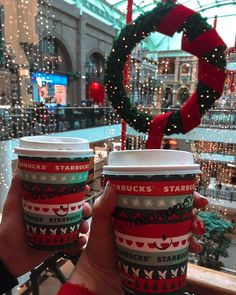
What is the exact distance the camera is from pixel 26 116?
21.2 feet

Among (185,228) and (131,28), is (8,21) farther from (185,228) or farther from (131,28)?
(185,228)

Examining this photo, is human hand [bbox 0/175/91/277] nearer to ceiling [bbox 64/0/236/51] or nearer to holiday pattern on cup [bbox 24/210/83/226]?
holiday pattern on cup [bbox 24/210/83/226]

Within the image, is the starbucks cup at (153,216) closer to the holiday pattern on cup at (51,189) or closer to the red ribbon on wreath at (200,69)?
A: the holiday pattern on cup at (51,189)

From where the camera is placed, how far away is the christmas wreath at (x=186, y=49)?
4.61 feet

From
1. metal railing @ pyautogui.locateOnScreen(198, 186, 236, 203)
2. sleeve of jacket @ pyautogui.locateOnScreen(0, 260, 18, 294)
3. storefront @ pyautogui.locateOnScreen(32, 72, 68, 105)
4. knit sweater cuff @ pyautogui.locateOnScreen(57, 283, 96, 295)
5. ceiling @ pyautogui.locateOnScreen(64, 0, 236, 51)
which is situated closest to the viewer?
knit sweater cuff @ pyautogui.locateOnScreen(57, 283, 96, 295)

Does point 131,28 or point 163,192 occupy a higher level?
point 131,28

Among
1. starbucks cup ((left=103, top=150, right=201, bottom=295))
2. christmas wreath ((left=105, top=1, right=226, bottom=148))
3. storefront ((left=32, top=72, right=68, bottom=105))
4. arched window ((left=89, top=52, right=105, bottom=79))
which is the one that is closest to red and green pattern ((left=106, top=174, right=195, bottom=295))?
starbucks cup ((left=103, top=150, right=201, bottom=295))

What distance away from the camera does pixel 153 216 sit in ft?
1.90

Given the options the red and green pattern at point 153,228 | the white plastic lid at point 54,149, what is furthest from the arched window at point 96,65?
the red and green pattern at point 153,228

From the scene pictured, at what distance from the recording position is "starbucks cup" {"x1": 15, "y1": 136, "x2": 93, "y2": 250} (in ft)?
2.46

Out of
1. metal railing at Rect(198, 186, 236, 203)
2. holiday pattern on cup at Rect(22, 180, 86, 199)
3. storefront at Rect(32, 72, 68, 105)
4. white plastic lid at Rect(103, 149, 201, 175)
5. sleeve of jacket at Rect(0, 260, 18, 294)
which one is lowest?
metal railing at Rect(198, 186, 236, 203)

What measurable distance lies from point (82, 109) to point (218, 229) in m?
6.78

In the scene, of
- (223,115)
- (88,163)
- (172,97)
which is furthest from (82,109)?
(172,97)

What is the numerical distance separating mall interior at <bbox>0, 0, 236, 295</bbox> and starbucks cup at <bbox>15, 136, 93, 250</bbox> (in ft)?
0.27
